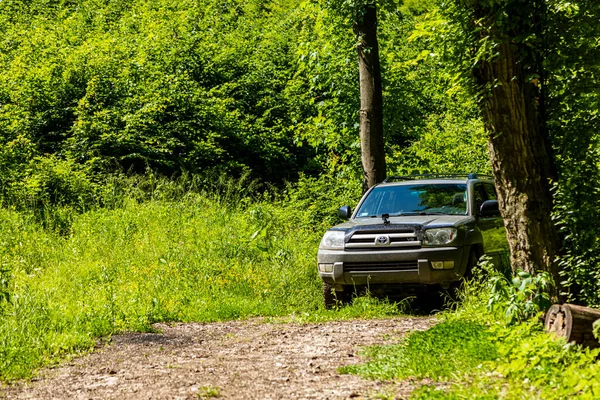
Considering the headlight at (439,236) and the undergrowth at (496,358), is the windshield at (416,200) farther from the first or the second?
the undergrowth at (496,358)

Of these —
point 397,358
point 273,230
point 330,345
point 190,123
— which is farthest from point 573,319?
point 190,123

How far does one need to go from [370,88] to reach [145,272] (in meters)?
5.12

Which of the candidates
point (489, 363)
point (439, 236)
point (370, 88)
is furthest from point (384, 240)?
point (370, 88)

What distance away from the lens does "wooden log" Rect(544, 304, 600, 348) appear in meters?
6.30

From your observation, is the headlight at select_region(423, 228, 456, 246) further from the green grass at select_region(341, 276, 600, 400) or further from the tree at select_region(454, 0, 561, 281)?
the green grass at select_region(341, 276, 600, 400)

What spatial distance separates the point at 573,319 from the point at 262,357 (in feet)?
9.88

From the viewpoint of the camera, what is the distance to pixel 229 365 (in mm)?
7352

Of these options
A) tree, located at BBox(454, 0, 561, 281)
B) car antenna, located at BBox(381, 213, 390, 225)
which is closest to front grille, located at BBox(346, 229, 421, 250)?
car antenna, located at BBox(381, 213, 390, 225)

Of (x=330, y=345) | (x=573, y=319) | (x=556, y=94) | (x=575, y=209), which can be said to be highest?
(x=556, y=94)

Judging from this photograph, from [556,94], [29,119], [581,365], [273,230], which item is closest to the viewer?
[581,365]

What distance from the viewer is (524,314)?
7.36 meters

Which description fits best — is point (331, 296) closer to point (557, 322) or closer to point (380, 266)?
point (380, 266)

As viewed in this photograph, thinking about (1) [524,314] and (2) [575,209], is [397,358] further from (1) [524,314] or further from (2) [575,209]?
(2) [575,209]

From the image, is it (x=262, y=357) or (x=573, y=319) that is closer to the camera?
(x=573, y=319)
